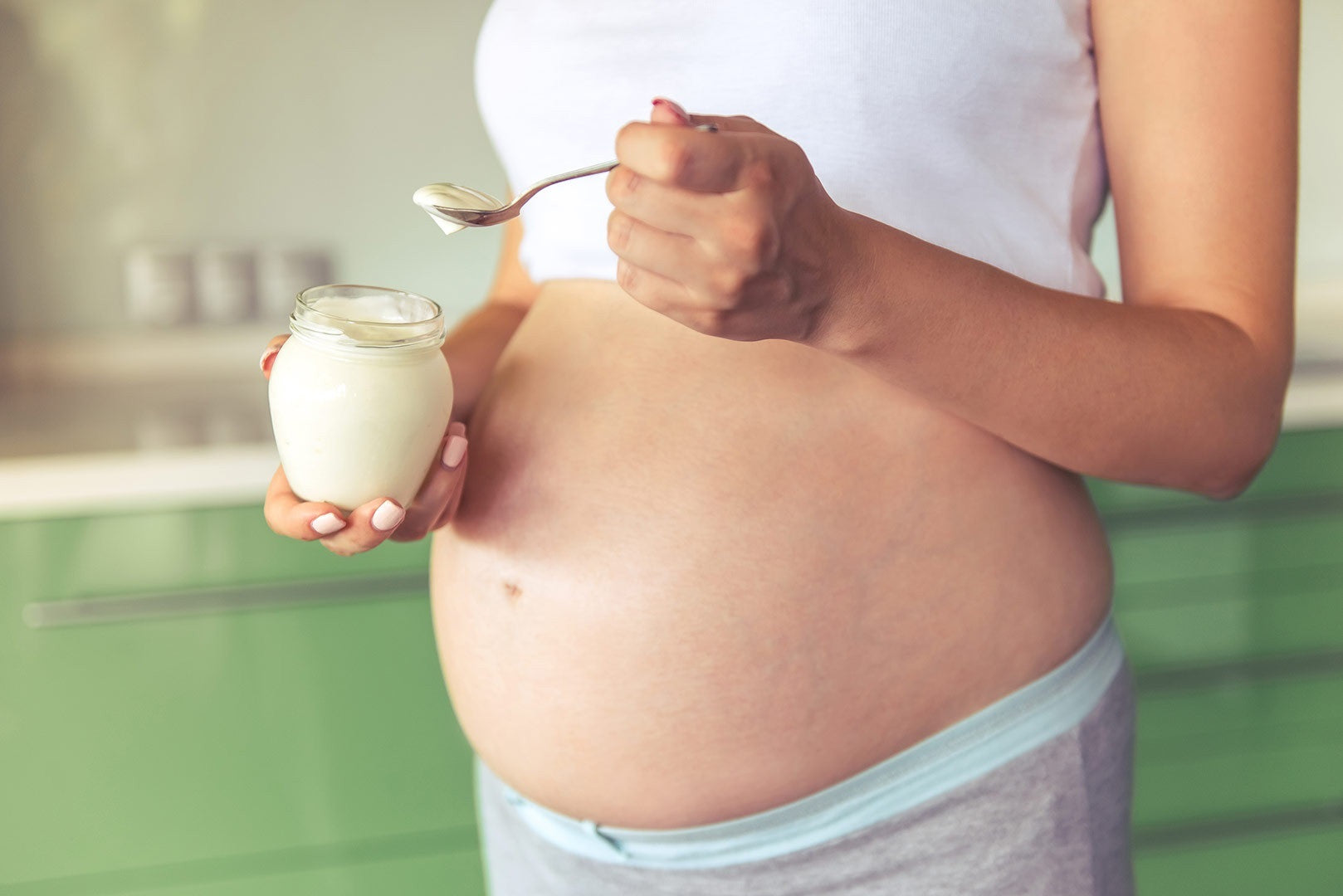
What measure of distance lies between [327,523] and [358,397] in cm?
7

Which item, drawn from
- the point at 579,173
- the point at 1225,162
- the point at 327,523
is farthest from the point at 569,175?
the point at 1225,162

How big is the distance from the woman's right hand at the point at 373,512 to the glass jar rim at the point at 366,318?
0.04 metres

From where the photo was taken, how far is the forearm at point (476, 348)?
2.59 ft

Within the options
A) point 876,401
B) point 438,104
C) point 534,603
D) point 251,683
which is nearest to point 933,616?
point 876,401

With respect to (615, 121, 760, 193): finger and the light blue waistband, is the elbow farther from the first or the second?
(615, 121, 760, 193): finger

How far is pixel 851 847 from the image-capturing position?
645 millimetres

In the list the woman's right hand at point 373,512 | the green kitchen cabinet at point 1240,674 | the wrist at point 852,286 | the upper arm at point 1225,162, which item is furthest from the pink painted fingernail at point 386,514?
the green kitchen cabinet at point 1240,674

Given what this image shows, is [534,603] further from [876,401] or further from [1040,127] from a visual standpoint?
[1040,127]

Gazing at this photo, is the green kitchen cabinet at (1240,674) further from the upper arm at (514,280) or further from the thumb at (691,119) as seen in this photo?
the thumb at (691,119)

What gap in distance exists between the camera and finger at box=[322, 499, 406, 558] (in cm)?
58

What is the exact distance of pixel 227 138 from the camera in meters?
1.73

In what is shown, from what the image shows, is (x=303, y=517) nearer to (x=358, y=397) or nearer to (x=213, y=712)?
(x=358, y=397)

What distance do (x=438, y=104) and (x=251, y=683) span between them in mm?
944

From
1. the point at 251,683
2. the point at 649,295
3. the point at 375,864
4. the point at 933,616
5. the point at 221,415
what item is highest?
the point at 649,295
